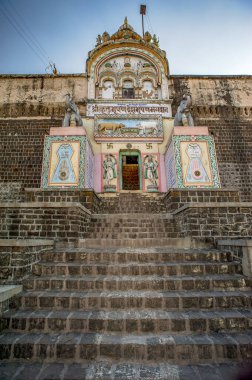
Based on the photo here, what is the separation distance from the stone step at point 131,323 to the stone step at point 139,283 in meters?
0.60

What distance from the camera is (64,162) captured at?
336 inches

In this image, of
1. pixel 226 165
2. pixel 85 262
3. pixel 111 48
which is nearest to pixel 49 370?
pixel 85 262

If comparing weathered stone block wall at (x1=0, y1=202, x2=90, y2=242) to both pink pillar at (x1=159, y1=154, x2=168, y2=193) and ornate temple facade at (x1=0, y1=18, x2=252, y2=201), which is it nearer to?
ornate temple facade at (x1=0, y1=18, x2=252, y2=201)

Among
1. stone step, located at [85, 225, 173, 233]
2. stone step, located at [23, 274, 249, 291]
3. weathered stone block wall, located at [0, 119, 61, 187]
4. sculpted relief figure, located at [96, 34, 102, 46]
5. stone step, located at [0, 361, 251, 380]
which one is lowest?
stone step, located at [0, 361, 251, 380]

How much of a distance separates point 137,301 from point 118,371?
0.97 metres

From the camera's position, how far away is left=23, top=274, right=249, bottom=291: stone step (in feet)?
11.1

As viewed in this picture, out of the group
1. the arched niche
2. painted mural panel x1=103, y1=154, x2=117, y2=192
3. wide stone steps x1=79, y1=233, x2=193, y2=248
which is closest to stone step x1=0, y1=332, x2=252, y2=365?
wide stone steps x1=79, y1=233, x2=193, y2=248

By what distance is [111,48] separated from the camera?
41.0 feet

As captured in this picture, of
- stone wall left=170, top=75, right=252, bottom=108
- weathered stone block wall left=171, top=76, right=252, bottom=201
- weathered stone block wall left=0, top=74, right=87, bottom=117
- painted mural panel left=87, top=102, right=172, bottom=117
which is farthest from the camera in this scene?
stone wall left=170, top=75, right=252, bottom=108

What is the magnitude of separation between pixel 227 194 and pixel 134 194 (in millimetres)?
4219

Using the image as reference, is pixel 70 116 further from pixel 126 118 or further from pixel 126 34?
pixel 126 34

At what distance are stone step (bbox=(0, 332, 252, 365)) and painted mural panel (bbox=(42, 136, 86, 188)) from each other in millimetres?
6198

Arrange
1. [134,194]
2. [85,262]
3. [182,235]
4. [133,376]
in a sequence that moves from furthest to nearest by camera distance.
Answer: [134,194] < [182,235] < [85,262] < [133,376]

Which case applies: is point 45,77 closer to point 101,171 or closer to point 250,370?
point 101,171
